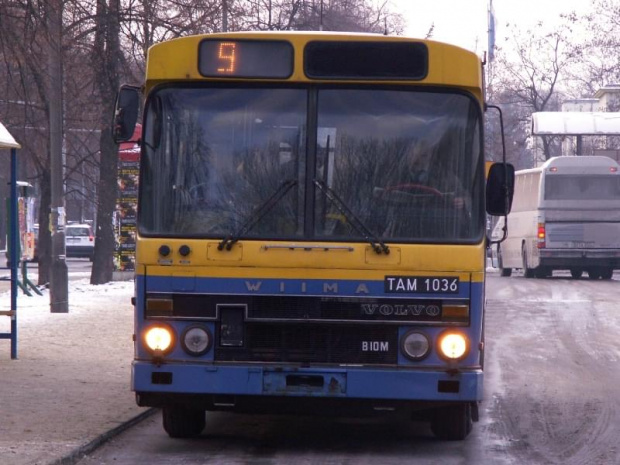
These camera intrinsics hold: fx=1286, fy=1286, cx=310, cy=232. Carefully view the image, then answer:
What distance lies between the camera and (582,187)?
36906 mm

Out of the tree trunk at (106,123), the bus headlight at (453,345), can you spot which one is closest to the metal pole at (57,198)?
the tree trunk at (106,123)

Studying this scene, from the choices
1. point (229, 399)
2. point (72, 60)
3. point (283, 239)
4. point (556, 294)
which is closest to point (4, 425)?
point (229, 399)

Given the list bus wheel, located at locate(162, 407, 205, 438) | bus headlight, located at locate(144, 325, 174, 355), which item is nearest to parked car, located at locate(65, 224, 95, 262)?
bus wheel, located at locate(162, 407, 205, 438)

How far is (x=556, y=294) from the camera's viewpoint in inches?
1141

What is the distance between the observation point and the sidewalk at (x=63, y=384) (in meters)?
9.01

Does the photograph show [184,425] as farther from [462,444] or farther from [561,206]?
[561,206]

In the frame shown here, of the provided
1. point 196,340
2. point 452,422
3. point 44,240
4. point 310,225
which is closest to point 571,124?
point 44,240

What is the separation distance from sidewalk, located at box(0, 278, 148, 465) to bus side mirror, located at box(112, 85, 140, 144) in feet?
7.20

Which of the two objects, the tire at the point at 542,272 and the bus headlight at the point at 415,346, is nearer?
the bus headlight at the point at 415,346

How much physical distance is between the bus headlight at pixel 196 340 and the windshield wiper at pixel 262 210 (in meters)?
0.58

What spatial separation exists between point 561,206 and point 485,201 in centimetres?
2837

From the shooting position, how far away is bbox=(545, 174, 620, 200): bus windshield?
120 feet

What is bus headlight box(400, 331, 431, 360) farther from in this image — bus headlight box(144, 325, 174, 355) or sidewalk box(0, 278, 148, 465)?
sidewalk box(0, 278, 148, 465)

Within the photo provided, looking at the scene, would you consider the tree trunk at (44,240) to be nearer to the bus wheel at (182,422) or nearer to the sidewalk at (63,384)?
the sidewalk at (63,384)
